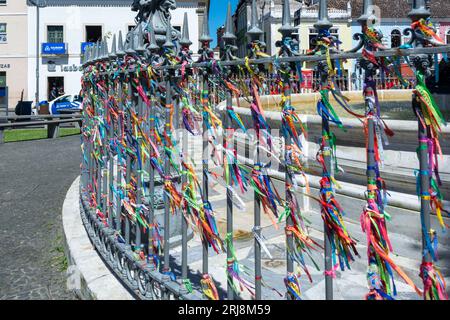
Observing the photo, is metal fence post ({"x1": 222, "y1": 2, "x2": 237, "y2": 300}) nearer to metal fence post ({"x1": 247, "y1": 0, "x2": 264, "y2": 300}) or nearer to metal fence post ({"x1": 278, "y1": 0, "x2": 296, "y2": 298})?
metal fence post ({"x1": 247, "y1": 0, "x2": 264, "y2": 300})

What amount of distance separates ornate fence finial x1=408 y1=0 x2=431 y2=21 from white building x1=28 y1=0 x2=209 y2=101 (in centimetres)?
3084

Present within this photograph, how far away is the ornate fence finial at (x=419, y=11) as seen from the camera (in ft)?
4.23

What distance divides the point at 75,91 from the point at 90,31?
175 inches

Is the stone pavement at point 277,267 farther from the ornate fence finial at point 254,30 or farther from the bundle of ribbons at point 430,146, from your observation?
the ornate fence finial at point 254,30

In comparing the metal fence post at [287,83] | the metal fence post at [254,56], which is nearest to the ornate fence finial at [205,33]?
the metal fence post at [254,56]

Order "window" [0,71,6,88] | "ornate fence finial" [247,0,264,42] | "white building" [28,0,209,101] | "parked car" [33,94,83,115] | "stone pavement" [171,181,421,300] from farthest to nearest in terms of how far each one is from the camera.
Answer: "window" [0,71,6,88] → "white building" [28,0,209,101] → "parked car" [33,94,83,115] → "stone pavement" [171,181,421,300] → "ornate fence finial" [247,0,264,42]

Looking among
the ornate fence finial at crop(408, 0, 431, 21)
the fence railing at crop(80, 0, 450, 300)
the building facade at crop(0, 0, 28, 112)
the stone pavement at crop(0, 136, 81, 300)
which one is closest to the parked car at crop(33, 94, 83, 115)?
the building facade at crop(0, 0, 28, 112)

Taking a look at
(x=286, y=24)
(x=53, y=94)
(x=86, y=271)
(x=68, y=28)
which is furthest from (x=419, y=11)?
(x=68, y=28)

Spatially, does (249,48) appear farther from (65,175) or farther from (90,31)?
(90,31)

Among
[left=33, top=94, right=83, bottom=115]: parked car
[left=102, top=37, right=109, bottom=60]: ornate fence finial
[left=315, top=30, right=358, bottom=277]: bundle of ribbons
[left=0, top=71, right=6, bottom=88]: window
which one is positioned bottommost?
[left=315, top=30, right=358, bottom=277]: bundle of ribbons

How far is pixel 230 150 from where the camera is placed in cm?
206

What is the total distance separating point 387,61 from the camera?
140 centimetres

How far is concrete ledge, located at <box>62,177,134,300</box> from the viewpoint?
281 centimetres

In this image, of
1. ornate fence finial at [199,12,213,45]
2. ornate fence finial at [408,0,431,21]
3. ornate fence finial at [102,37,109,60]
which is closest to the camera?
ornate fence finial at [408,0,431,21]
